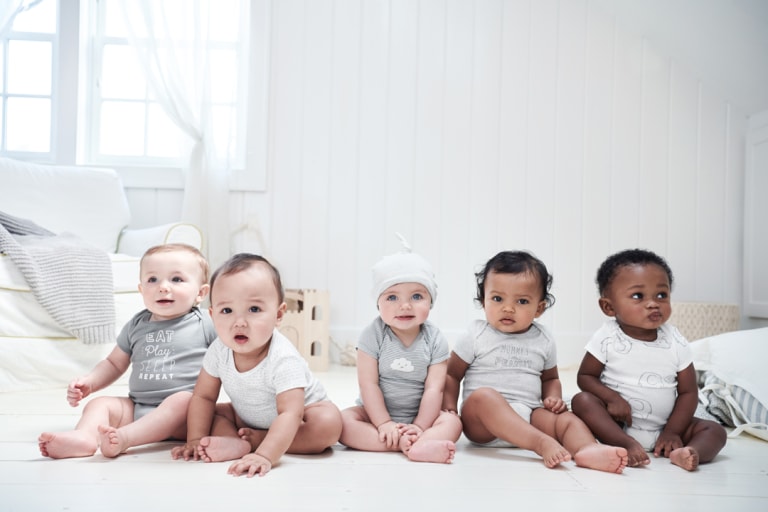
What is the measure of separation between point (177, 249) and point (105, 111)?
87.5 inches

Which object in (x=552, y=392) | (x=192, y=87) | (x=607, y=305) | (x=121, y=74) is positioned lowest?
(x=552, y=392)

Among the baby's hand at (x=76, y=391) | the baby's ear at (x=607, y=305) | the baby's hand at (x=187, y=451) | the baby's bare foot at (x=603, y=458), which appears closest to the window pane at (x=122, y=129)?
the baby's hand at (x=76, y=391)

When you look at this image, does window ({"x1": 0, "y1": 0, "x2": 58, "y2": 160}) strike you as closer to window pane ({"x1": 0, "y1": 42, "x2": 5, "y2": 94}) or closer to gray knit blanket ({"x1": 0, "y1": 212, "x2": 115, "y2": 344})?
window pane ({"x1": 0, "y1": 42, "x2": 5, "y2": 94})

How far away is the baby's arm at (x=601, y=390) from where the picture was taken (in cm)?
154

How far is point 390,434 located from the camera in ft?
4.81

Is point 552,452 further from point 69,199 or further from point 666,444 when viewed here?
point 69,199

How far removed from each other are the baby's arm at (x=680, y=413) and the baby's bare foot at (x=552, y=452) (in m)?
0.30

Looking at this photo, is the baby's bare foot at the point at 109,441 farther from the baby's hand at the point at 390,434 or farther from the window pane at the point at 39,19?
the window pane at the point at 39,19

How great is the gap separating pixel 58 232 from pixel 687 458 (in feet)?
8.74

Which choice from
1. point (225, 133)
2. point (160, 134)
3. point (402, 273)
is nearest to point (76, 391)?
point (402, 273)

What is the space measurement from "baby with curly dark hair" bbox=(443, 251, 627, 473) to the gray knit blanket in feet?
4.26

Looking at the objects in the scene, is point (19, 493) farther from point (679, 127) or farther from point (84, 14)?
point (679, 127)

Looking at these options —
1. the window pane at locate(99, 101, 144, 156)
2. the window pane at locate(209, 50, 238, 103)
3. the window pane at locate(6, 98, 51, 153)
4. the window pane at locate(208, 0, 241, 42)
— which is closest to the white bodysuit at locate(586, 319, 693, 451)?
the window pane at locate(209, 50, 238, 103)

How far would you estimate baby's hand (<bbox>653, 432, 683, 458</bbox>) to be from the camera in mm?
1496
